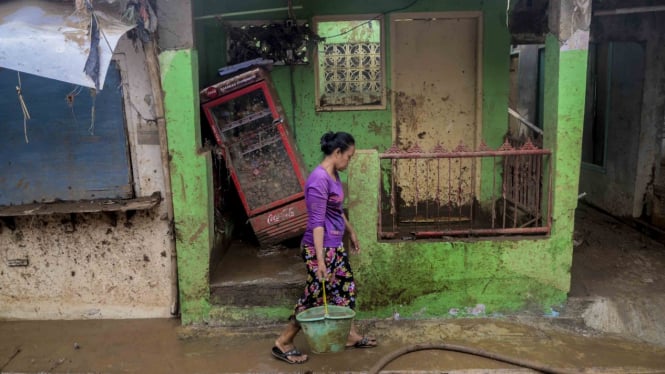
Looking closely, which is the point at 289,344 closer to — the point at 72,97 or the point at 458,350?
the point at 458,350

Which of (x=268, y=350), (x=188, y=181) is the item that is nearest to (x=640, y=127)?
(x=268, y=350)

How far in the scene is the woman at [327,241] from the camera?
448 cm

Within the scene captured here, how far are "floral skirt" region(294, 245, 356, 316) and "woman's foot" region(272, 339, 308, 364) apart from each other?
326 millimetres

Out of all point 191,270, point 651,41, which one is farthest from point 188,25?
point 651,41

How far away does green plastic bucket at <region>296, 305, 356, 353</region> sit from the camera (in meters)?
4.55

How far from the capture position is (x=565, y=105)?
5.28m

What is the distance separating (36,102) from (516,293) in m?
5.14

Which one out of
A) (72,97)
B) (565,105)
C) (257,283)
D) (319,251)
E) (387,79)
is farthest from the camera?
(387,79)

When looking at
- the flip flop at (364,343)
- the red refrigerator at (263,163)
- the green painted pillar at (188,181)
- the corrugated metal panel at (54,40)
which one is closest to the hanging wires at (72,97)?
the corrugated metal panel at (54,40)

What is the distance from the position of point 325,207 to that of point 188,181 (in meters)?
1.65

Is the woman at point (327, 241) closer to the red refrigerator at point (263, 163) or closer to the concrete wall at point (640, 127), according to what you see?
the red refrigerator at point (263, 163)

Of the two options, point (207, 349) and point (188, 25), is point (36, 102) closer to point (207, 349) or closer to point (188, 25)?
Result: point (188, 25)

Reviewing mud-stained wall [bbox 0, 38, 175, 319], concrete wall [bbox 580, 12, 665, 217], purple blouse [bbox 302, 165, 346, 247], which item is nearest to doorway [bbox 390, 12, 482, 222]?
concrete wall [bbox 580, 12, 665, 217]

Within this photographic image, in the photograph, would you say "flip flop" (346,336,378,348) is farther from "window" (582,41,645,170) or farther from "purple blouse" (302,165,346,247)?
"window" (582,41,645,170)
